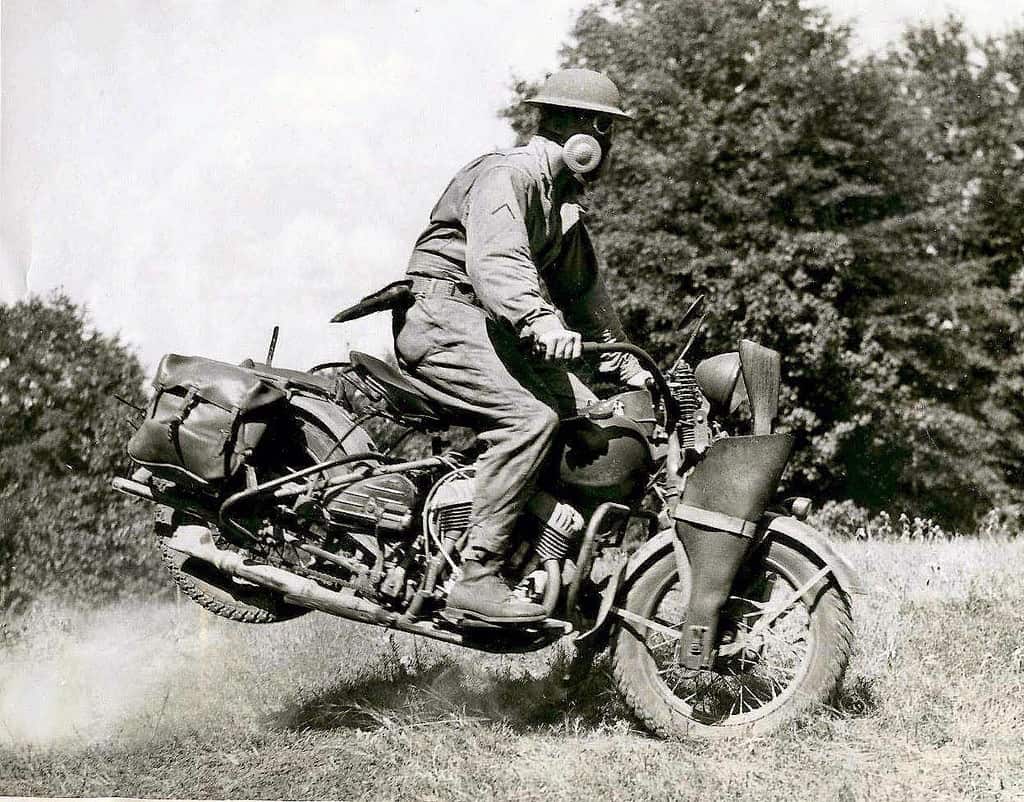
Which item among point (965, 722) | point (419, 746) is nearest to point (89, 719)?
point (419, 746)

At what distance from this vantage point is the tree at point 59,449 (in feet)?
16.9

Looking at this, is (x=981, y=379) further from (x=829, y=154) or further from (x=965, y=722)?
(x=965, y=722)

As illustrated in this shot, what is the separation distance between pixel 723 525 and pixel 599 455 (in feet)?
1.68

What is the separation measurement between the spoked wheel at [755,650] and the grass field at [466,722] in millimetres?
100

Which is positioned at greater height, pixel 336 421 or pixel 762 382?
pixel 762 382

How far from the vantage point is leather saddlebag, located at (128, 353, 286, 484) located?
3.66 m

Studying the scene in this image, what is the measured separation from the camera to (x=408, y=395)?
360 centimetres

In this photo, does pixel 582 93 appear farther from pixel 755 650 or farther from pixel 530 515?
pixel 755 650

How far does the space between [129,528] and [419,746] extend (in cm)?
497

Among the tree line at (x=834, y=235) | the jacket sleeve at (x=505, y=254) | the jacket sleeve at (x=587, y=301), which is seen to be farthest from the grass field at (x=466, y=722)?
the tree line at (x=834, y=235)

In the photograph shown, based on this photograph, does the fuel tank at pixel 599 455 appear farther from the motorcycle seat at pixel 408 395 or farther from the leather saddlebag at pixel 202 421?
the leather saddlebag at pixel 202 421

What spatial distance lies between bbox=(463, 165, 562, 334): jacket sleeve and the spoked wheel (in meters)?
1.10

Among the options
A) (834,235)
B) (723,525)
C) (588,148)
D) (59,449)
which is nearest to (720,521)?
(723,525)

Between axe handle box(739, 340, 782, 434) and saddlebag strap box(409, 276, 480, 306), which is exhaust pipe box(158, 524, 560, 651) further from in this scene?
saddlebag strap box(409, 276, 480, 306)
